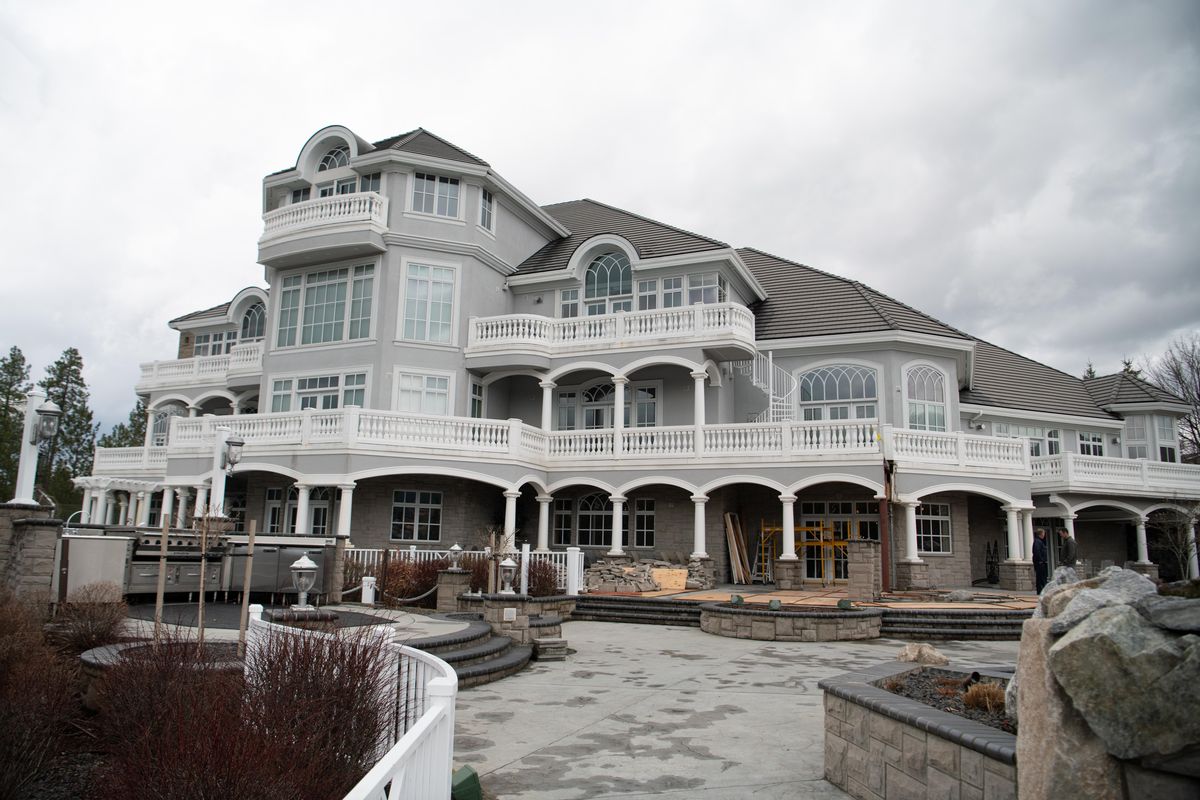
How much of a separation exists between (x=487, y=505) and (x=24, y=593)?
15.4 meters

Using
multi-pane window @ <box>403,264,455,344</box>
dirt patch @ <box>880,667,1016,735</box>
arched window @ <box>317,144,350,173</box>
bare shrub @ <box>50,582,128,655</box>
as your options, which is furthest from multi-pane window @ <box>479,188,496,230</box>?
dirt patch @ <box>880,667,1016,735</box>

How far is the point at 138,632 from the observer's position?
10258 millimetres

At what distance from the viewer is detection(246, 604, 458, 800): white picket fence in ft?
11.6

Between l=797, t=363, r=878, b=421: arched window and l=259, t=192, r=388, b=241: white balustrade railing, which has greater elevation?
l=259, t=192, r=388, b=241: white balustrade railing

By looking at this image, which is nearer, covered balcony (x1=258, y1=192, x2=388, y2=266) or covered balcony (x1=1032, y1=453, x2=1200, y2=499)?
covered balcony (x1=258, y1=192, x2=388, y2=266)

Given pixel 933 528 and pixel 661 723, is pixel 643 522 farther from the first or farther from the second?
pixel 661 723

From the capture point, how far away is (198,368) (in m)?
33.8

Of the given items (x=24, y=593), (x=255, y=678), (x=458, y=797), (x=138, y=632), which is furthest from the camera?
(x=24, y=593)

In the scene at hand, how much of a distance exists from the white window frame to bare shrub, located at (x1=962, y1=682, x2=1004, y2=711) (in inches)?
838

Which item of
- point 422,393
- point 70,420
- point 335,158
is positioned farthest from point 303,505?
point 70,420

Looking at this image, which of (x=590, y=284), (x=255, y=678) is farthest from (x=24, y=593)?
(x=590, y=284)

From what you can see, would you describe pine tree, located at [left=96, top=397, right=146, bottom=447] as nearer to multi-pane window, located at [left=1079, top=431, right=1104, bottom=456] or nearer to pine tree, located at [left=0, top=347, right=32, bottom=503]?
pine tree, located at [left=0, top=347, right=32, bottom=503]

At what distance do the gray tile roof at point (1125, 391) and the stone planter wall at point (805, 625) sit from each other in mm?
21930

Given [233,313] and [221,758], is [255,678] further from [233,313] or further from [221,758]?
[233,313]
